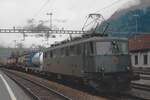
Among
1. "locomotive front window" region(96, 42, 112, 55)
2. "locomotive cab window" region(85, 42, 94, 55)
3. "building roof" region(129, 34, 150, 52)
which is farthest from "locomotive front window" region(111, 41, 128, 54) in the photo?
"building roof" region(129, 34, 150, 52)

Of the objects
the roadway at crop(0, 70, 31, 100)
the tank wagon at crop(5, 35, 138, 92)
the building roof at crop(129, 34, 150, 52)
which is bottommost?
the roadway at crop(0, 70, 31, 100)

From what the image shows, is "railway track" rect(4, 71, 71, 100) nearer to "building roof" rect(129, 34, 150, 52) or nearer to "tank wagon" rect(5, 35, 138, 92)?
"tank wagon" rect(5, 35, 138, 92)

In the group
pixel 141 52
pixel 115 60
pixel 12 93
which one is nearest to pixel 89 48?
pixel 115 60

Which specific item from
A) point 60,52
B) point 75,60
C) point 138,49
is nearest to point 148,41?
point 138,49

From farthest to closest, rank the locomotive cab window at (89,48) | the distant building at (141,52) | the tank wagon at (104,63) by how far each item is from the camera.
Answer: the distant building at (141,52) → the locomotive cab window at (89,48) → the tank wagon at (104,63)

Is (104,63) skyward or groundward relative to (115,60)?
groundward

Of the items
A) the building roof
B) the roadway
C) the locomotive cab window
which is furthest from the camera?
the building roof

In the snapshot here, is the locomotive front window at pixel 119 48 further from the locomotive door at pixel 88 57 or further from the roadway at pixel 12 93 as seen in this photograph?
the roadway at pixel 12 93

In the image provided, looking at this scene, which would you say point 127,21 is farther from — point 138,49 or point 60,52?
→ point 60,52

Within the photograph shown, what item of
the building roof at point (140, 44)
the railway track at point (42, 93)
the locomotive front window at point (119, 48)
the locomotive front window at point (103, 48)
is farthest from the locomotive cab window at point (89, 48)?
the building roof at point (140, 44)

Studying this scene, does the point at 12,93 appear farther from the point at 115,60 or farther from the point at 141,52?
the point at 141,52

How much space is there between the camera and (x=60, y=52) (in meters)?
28.2

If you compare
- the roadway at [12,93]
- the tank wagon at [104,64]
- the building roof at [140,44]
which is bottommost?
the roadway at [12,93]

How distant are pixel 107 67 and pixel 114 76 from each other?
0.58 m
